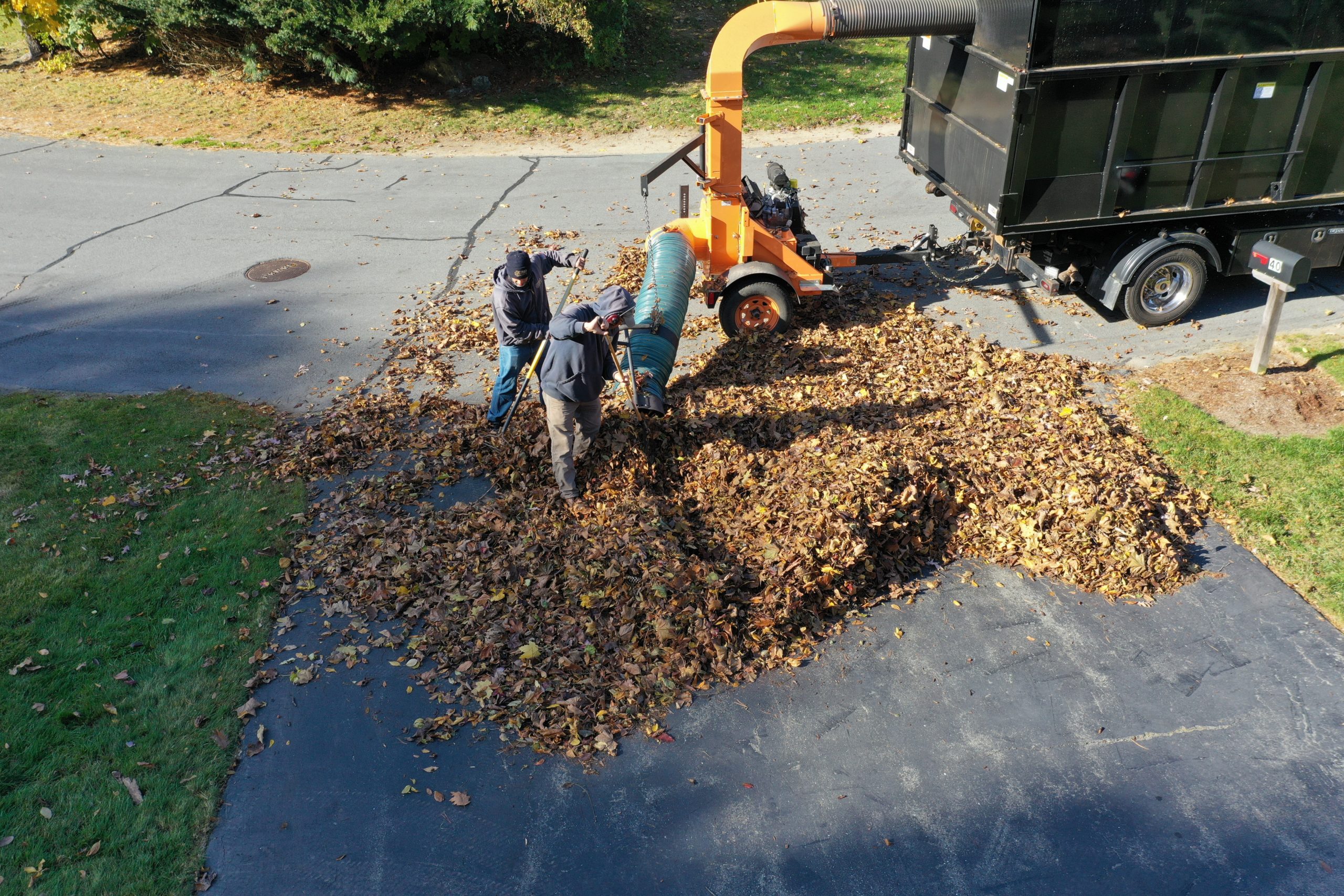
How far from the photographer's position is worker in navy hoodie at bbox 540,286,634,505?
7.69 metres

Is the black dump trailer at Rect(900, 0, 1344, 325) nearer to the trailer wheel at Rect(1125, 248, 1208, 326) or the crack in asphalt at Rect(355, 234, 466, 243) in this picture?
the trailer wheel at Rect(1125, 248, 1208, 326)

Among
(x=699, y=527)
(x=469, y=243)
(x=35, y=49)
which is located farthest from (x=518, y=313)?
(x=35, y=49)

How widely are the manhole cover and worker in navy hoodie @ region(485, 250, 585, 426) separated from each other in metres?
5.63

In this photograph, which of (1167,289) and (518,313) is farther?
(1167,289)

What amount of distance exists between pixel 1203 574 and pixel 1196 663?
42.4 inches

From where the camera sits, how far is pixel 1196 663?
6.64m

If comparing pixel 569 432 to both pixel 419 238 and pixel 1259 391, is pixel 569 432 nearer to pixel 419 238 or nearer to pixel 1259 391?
pixel 1259 391

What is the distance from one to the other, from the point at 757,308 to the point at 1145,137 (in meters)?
4.38

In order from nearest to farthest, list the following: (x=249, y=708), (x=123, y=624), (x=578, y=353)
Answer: (x=249, y=708) < (x=123, y=624) < (x=578, y=353)

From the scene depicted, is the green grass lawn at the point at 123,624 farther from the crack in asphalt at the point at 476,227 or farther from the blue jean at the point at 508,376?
the crack in asphalt at the point at 476,227

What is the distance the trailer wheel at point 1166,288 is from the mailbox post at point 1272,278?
73cm

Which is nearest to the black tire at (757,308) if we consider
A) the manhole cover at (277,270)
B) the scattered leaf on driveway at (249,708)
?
the scattered leaf on driveway at (249,708)

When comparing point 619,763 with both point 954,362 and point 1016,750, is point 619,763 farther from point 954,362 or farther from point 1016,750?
point 954,362

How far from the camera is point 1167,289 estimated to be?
35.8 feet
